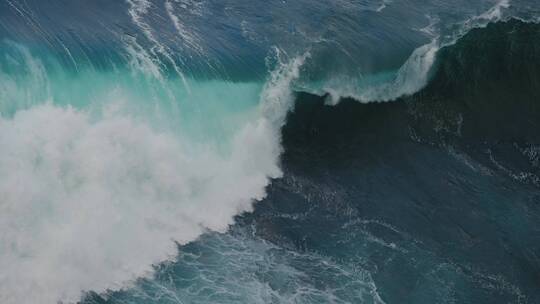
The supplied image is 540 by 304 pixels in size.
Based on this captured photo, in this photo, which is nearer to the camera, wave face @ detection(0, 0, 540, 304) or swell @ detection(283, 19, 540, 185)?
wave face @ detection(0, 0, 540, 304)

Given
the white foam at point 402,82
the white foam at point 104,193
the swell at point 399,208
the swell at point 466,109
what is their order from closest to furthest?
the white foam at point 104,193 < the swell at point 399,208 < the swell at point 466,109 < the white foam at point 402,82

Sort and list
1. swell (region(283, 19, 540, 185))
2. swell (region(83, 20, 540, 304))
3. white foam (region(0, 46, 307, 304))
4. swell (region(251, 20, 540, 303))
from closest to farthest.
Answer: white foam (region(0, 46, 307, 304))
swell (region(83, 20, 540, 304))
swell (region(251, 20, 540, 303))
swell (region(283, 19, 540, 185))

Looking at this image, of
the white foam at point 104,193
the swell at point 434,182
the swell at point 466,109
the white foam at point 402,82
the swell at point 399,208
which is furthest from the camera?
the white foam at point 402,82

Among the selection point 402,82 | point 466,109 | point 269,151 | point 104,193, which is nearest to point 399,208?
point 269,151

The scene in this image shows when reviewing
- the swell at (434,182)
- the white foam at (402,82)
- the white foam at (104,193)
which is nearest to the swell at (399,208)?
the swell at (434,182)

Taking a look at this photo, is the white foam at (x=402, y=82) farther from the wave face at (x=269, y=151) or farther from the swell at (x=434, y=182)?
the swell at (x=434, y=182)

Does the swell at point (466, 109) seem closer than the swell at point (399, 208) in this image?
No

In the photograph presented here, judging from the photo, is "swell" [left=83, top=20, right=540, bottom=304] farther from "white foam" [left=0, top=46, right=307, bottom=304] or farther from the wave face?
"white foam" [left=0, top=46, right=307, bottom=304]

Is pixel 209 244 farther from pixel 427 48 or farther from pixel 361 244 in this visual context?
pixel 427 48

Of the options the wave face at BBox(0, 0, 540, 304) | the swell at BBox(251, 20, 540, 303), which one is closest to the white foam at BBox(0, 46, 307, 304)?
the wave face at BBox(0, 0, 540, 304)
